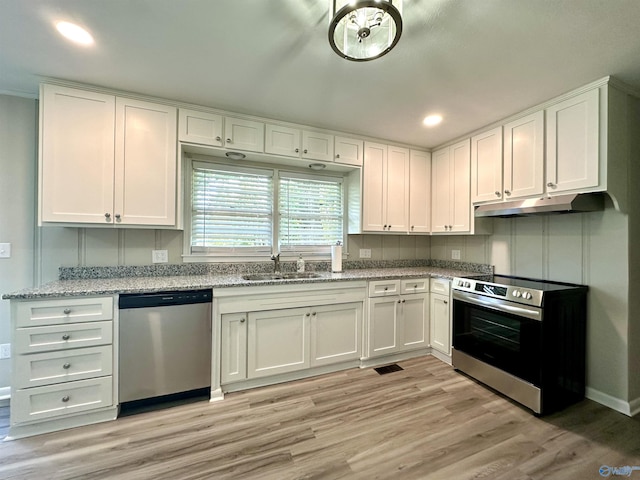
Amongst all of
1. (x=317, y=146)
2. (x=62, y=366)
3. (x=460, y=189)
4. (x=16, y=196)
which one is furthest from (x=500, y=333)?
(x=16, y=196)

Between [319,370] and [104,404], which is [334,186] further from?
[104,404]

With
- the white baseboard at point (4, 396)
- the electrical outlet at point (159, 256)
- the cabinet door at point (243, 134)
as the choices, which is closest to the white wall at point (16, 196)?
the white baseboard at point (4, 396)

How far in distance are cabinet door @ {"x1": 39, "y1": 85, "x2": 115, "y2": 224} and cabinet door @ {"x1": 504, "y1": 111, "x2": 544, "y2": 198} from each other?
350cm

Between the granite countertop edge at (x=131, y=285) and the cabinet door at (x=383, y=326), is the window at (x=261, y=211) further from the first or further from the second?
→ the cabinet door at (x=383, y=326)

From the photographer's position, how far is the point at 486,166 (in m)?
2.84

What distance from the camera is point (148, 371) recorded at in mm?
2059

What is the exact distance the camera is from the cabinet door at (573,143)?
2031 mm

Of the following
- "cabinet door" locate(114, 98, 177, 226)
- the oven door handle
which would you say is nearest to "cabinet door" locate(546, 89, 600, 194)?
the oven door handle

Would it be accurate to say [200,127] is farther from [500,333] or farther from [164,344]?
[500,333]

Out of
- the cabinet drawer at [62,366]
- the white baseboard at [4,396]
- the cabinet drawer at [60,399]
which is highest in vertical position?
the cabinet drawer at [62,366]

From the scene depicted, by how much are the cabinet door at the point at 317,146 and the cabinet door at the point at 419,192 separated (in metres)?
1.14

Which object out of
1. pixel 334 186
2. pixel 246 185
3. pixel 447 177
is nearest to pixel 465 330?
pixel 447 177

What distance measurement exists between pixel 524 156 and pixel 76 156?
377 cm

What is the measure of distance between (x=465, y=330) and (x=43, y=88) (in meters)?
4.03
